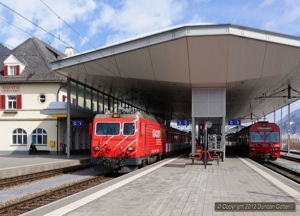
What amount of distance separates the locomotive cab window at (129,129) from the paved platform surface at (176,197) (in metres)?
4.25

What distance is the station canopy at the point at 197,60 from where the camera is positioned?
21.7 metres

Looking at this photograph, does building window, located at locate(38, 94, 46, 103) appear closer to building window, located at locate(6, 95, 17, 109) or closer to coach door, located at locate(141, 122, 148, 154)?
building window, located at locate(6, 95, 17, 109)

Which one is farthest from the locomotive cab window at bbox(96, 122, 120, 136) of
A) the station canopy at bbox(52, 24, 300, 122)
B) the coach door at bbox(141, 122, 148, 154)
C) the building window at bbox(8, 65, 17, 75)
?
the building window at bbox(8, 65, 17, 75)

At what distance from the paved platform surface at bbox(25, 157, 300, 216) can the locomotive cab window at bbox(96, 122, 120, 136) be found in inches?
179

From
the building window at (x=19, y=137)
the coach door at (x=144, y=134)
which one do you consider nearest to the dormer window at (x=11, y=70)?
the building window at (x=19, y=137)

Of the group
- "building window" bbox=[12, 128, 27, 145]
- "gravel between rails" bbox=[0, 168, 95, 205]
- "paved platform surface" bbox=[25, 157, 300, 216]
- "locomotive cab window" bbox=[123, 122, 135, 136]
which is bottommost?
"gravel between rails" bbox=[0, 168, 95, 205]

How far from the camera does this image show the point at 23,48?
40.2m

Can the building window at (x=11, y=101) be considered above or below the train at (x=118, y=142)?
above

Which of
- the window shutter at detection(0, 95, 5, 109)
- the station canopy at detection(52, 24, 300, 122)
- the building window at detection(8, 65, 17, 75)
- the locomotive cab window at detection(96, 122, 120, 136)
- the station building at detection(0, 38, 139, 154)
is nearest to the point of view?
the locomotive cab window at detection(96, 122, 120, 136)

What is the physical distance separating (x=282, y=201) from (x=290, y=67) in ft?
54.7

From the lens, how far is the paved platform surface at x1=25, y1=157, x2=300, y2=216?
8055 mm

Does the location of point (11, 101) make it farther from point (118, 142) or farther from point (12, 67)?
point (118, 142)

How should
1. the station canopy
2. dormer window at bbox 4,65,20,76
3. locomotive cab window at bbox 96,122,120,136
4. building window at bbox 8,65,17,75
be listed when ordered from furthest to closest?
building window at bbox 8,65,17,75
dormer window at bbox 4,65,20,76
the station canopy
locomotive cab window at bbox 96,122,120,136

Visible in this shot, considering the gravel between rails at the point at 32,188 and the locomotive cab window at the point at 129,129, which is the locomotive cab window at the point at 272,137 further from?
the gravel between rails at the point at 32,188
